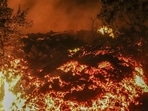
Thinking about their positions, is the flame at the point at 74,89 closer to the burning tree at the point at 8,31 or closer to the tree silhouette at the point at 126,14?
the burning tree at the point at 8,31

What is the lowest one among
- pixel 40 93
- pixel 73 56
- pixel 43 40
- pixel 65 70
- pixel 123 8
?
pixel 40 93

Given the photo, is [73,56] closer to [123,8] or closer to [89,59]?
[89,59]

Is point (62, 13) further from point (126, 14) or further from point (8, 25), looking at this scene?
point (8, 25)

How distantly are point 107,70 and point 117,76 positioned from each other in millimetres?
691

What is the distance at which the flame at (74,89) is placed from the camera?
21.0 meters

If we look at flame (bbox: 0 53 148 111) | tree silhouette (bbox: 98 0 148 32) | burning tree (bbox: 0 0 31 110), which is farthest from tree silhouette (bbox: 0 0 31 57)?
tree silhouette (bbox: 98 0 148 32)

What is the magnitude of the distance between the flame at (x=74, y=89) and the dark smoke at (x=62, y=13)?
42.8 ft

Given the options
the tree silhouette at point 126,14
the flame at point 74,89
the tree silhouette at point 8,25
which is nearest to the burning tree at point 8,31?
the tree silhouette at point 8,25

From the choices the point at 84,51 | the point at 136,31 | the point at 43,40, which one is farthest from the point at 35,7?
the point at 136,31

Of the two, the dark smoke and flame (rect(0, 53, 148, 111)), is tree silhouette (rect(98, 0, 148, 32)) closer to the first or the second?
flame (rect(0, 53, 148, 111))

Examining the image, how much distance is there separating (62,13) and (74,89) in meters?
17.1

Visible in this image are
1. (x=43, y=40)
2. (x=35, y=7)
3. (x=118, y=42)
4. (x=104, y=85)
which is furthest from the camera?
(x=35, y=7)

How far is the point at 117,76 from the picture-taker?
893 inches

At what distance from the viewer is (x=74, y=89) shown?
21859 millimetres
